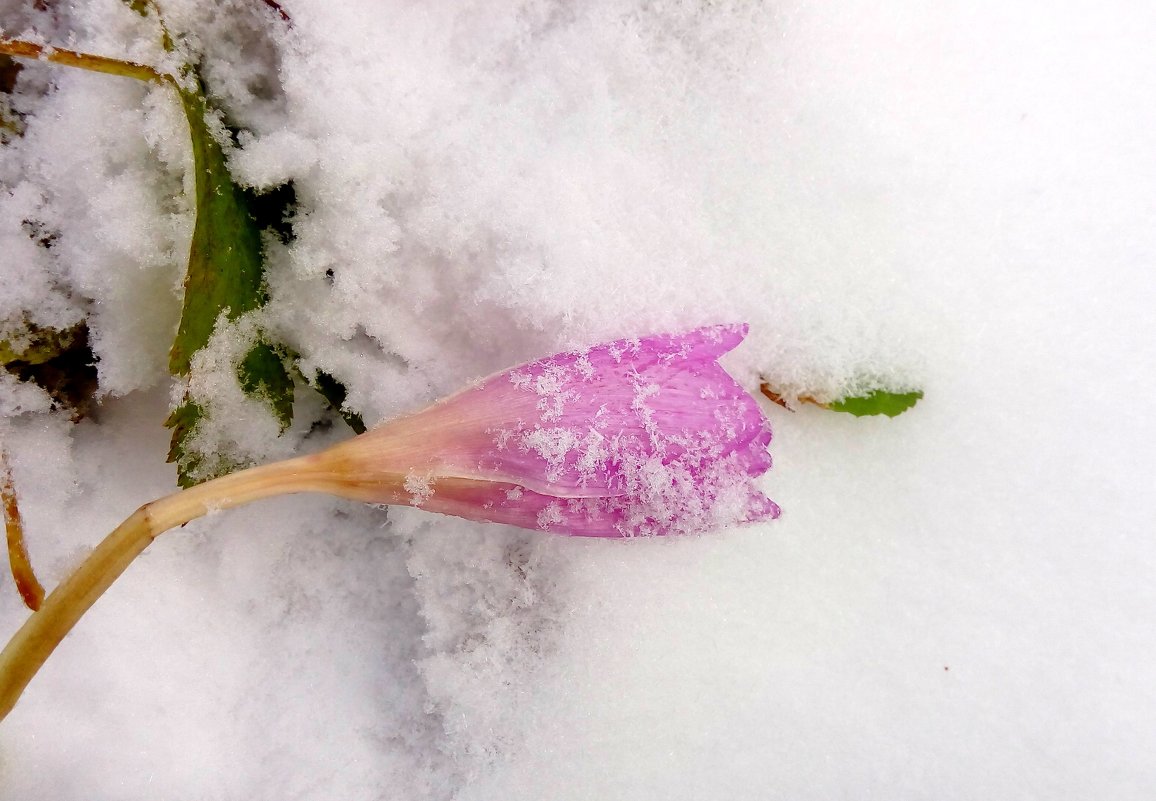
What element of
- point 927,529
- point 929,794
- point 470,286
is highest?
point 470,286

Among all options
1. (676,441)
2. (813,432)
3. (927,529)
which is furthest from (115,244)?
(927,529)

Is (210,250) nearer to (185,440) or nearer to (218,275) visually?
(218,275)

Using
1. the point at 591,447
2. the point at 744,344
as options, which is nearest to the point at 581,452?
the point at 591,447

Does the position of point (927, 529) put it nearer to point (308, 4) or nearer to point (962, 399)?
point (962, 399)

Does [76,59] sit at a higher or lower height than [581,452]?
higher

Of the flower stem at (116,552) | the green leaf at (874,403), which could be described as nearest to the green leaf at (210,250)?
the flower stem at (116,552)

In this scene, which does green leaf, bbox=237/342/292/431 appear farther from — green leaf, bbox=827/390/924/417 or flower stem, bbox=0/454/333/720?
green leaf, bbox=827/390/924/417
